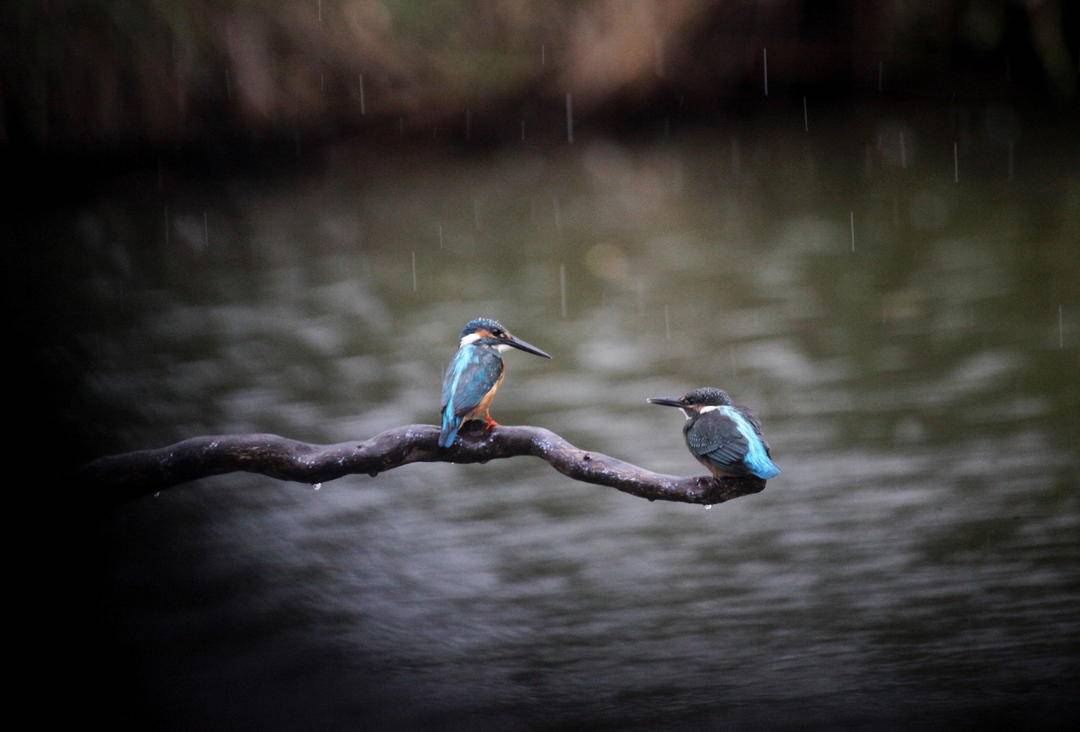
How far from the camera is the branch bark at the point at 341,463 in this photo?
8.20ft

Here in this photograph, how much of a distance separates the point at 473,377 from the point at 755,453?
670 millimetres

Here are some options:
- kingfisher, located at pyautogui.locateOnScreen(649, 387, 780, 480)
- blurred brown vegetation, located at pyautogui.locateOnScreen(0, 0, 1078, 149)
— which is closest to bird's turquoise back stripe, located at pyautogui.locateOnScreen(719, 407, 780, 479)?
kingfisher, located at pyautogui.locateOnScreen(649, 387, 780, 480)

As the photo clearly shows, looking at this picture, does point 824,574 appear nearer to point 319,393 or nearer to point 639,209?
point 319,393

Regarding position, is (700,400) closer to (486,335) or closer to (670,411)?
(486,335)

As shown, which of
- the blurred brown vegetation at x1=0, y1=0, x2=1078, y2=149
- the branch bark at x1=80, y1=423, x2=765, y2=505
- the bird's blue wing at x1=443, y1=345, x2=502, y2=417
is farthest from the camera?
the blurred brown vegetation at x1=0, y1=0, x2=1078, y2=149

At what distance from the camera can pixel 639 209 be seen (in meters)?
10.3

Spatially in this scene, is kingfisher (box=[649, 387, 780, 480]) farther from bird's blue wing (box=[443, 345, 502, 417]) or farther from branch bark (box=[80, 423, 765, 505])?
bird's blue wing (box=[443, 345, 502, 417])

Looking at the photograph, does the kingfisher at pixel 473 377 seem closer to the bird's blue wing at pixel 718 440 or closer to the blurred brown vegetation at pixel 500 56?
the bird's blue wing at pixel 718 440

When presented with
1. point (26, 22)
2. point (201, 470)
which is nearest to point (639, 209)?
point (26, 22)

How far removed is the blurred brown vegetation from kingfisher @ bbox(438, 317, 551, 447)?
28.6ft

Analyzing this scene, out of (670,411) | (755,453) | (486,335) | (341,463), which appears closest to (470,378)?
(486,335)

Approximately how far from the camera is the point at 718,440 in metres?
2.57

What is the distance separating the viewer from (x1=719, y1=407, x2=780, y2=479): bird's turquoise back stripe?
2.51m

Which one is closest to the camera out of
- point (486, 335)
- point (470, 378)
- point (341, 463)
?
point (341, 463)
